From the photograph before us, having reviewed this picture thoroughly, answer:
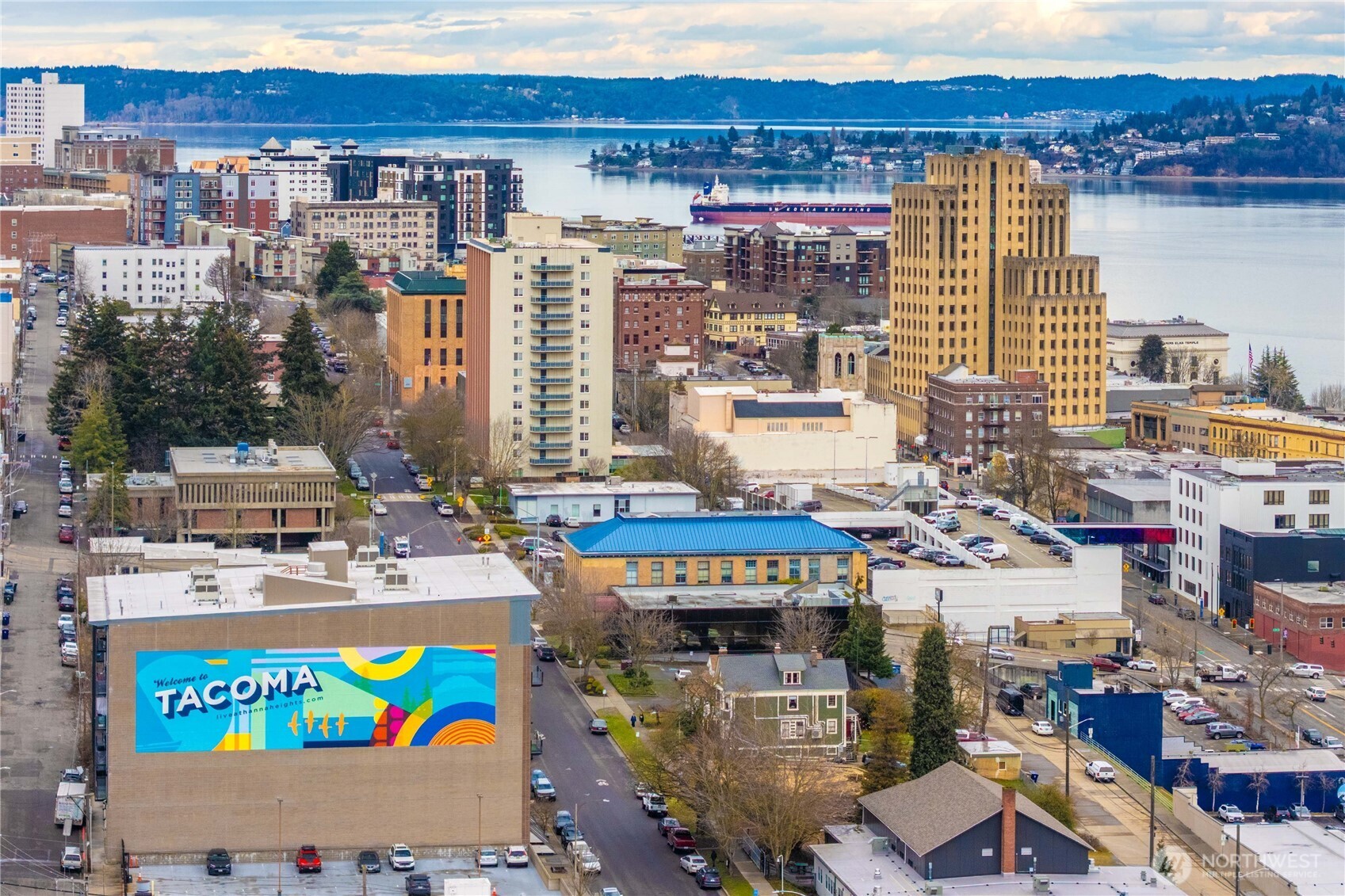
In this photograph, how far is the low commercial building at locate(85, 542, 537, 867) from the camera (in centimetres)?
2411

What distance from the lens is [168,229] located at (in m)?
89.2

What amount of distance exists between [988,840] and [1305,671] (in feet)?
41.4

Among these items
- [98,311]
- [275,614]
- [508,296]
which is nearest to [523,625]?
[275,614]

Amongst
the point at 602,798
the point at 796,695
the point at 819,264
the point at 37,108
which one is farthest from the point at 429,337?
the point at 37,108

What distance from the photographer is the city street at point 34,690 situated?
81.5 feet

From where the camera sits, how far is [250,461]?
40.5m

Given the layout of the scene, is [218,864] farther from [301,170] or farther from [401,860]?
[301,170]

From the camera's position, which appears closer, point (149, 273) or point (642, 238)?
point (149, 273)

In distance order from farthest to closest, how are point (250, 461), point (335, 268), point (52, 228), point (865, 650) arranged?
point (52, 228), point (335, 268), point (250, 461), point (865, 650)

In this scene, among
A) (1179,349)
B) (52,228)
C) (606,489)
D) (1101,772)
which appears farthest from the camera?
(52,228)

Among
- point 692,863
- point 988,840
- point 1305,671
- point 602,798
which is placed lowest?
point 692,863

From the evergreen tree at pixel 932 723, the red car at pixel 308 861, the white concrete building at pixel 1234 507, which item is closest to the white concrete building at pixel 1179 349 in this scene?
the white concrete building at pixel 1234 507

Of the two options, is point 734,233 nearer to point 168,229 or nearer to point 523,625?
point 168,229

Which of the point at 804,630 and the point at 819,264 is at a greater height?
the point at 819,264
